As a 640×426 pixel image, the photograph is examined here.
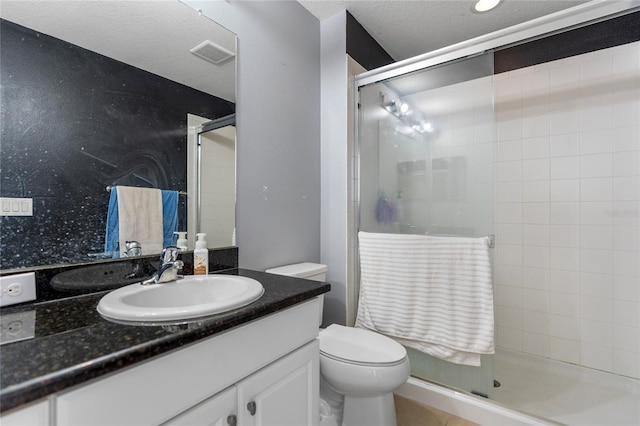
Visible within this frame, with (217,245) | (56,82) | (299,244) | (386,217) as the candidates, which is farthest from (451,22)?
(56,82)

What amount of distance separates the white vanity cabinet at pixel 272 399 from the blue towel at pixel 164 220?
642 millimetres

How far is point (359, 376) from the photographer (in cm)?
127

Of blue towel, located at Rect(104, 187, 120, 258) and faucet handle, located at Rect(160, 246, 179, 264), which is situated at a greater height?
blue towel, located at Rect(104, 187, 120, 258)

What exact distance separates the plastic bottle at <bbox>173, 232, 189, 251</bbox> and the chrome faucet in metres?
0.14

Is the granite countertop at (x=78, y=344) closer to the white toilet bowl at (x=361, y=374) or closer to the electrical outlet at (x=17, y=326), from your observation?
the electrical outlet at (x=17, y=326)

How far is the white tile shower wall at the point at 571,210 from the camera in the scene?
1903mm

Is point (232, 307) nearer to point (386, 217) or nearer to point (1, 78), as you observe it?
point (1, 78)

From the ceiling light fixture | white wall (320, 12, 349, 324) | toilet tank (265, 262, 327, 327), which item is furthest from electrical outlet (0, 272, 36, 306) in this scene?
the ceiling light fixture

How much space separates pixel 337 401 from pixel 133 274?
3.66ft

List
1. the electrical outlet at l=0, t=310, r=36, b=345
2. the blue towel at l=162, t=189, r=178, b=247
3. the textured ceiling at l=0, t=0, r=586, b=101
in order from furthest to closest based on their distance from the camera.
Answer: the blue towel at l=162, t=189, r=178, b=247 < the textured ceiling at l=0, t=0, r=586, b=101 < the electrical outlet at l=0, t=310, r=36, b=345

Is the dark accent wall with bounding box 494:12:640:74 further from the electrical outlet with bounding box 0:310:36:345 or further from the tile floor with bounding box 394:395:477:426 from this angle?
the electrical outlet with bounding box 0:310:36:345

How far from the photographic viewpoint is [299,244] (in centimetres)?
186

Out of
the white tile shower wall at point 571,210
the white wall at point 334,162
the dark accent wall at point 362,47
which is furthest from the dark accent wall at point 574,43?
the white wall at point 334,162

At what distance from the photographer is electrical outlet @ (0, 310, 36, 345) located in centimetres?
64
